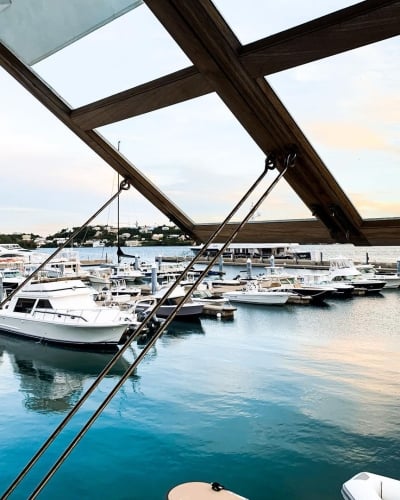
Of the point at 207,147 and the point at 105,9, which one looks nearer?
the point at 105,9

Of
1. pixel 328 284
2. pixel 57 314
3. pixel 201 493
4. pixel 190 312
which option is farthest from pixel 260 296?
pixel 201 493

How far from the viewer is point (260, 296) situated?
12258mm

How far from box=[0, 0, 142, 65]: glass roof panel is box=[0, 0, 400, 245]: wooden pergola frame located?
0.06 m

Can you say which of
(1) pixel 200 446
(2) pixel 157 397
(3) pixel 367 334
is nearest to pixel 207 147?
(1) pixel 200 446

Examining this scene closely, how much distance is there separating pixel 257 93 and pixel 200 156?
1.40 feet

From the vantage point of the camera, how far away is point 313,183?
1129 mm

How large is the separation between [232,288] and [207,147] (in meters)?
13.4

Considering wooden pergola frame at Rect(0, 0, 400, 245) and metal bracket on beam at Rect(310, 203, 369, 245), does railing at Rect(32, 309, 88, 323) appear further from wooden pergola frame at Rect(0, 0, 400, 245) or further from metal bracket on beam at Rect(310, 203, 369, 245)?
metal bracket on beam at Rect(310, 203, 369, 245)

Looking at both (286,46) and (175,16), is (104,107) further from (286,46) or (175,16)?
(286,46)

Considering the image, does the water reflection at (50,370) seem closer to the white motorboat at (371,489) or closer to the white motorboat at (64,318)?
the white motorboat at (64,318)

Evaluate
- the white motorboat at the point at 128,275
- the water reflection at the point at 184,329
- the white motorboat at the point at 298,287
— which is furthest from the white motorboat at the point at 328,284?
the white motorboat at the point at 128,275

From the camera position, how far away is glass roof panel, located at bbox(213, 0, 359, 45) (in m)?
0.81

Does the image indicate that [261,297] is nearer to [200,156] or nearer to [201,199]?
[201,199]

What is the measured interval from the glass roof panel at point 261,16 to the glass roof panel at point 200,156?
0.79 ft
